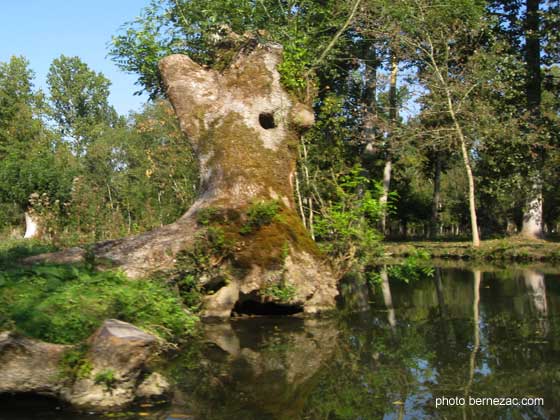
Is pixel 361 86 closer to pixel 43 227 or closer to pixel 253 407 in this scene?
pixel 43 227

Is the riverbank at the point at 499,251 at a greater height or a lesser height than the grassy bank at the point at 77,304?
greater

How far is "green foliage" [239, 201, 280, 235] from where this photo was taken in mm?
10602

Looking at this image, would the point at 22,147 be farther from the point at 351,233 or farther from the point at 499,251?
the point at 351,233

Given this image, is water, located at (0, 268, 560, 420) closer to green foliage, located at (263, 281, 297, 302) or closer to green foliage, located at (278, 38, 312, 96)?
green foliage, located at (263, 281, 297, 302)

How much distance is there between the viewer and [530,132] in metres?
23.6

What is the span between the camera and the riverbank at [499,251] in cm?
2022

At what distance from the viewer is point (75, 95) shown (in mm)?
74000

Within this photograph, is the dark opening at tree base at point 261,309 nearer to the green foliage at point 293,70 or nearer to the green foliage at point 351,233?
the green foliage at point 351,233

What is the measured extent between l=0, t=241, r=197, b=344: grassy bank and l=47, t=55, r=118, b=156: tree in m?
67.0

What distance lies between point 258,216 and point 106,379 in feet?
19.0

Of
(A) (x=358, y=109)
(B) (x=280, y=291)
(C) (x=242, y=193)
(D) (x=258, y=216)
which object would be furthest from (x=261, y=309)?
(A) (x=358, y=109)

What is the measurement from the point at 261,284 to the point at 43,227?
1093 cm

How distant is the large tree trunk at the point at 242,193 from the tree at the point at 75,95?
204 ft

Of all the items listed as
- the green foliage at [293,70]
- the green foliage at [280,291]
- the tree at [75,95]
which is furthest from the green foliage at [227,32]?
the tree at [75,95]
